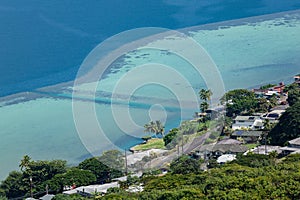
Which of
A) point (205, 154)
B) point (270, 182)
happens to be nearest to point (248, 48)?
point (205, 154)

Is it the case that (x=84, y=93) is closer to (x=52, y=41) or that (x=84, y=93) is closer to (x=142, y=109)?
(x=142, y=109)

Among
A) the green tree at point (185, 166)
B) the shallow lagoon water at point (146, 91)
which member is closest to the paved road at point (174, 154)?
the green tree at point (185, 166)

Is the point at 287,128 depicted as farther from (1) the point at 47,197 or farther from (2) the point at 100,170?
(1) the point at 47,197

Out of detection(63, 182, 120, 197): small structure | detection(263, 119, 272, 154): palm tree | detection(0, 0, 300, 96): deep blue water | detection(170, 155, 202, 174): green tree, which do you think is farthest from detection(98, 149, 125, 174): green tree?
detection(0, 0, 300, 96): deep blue water

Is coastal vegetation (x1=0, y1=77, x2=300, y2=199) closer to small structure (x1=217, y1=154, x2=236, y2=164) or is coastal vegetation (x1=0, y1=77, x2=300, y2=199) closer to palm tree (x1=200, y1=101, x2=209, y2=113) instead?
palm tree (x1=200, y1=101, x2=209, y2=113)

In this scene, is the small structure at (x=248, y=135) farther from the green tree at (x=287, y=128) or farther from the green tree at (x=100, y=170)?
the green tree at (x=100, y=170)
